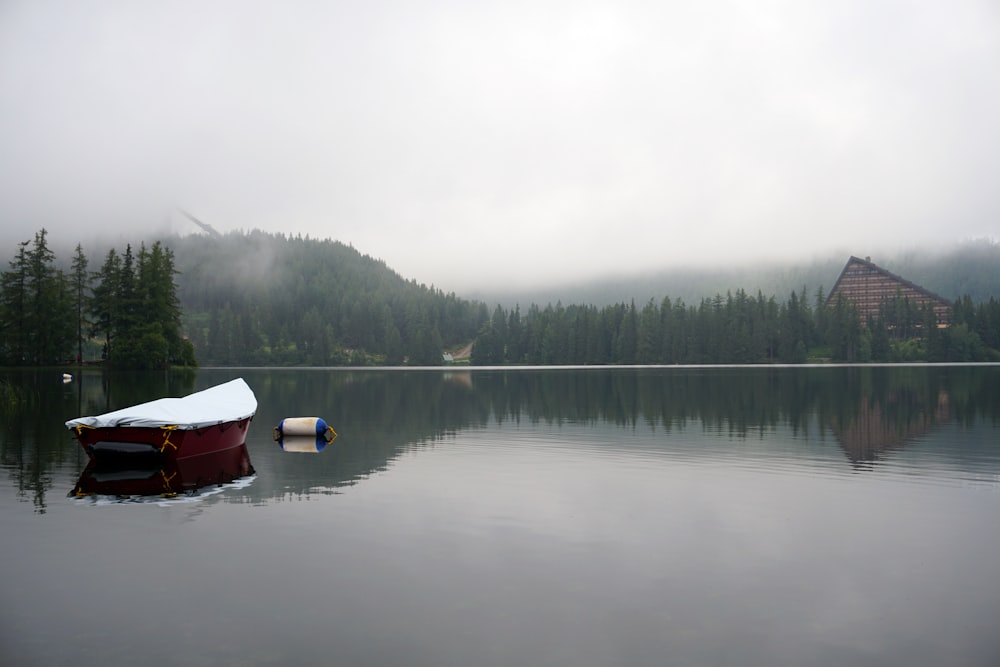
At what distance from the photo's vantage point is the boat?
2805 cm

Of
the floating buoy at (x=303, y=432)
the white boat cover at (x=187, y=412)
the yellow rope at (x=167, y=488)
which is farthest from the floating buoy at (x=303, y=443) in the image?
the yellow rope at (x=167, y=488)

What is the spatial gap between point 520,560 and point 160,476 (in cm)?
1748

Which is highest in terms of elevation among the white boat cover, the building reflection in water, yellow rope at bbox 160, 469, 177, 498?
the white boat cover

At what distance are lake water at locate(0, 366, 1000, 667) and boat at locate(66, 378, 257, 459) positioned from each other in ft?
5.93

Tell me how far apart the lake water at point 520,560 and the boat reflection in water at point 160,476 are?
42 cm

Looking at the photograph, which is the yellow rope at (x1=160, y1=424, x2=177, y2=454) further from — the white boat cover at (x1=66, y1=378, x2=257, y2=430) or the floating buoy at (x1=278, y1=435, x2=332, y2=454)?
the floating buoy at (x1=278, y1=435, x2=332, y2=454)

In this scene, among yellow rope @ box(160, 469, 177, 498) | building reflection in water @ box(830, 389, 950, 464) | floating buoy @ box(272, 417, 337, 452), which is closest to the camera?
yellow rope @ box(160, 469, 177, 498)

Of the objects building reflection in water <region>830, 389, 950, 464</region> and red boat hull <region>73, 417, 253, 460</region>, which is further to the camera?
building reflection in water <region>830, 389, 950, 464</region>

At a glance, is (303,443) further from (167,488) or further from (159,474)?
(167,488)

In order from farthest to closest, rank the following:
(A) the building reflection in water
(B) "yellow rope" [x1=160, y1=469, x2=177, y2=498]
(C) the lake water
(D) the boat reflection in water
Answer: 1. (A) the building reflection in water
2. (D) the boat reflection in water
3. (B) "yellow rope" [x1=160, y1=469, x2=177, y2=498]
4. (C) the lake water

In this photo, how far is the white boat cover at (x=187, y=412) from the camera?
2811 cm

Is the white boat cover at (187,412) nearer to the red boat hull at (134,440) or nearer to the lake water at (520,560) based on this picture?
the red boat hull at (134,440)

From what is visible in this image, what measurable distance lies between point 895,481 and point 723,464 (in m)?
A: 6.38

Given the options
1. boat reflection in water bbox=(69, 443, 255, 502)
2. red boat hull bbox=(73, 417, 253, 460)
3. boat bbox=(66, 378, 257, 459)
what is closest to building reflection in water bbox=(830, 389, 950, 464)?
boat reflection in water bbox=(69, 443, 255, 502)
